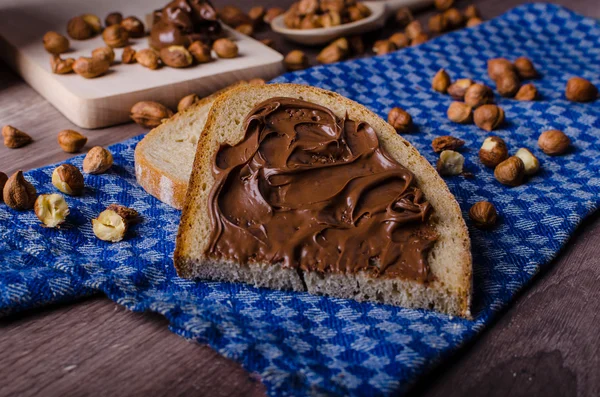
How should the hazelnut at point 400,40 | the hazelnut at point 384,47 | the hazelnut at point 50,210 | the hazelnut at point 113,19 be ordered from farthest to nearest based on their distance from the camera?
1. the hazelnut at point 400,40
2. the hazelnut at point 384,47
3. the hazelnut at point 113,19
4. the hazelnut at point 50,210

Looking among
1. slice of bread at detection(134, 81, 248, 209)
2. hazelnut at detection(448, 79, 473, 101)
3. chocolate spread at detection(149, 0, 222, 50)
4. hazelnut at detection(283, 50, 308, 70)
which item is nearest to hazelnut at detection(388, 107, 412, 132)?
hazelnut at detection(448, 79, 473, 101)

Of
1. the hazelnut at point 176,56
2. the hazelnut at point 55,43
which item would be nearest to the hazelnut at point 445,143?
the hazelnut at point 176,56

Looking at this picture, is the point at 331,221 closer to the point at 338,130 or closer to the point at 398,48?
the point at 338,130

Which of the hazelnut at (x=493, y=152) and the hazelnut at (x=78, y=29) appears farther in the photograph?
the hazelnut at (x=78, y=29)

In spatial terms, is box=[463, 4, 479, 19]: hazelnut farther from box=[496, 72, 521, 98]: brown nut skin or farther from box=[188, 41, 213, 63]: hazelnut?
box=[188, 41, 213, 63]: hazelnut

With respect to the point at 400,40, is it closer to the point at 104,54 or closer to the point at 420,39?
the point at 420,39

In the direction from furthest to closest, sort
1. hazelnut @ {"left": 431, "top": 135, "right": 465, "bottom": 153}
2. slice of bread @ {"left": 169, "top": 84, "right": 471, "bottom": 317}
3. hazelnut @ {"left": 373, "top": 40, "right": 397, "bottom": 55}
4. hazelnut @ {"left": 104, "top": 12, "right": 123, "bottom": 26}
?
1. hazelnut @ {"left": 373, "top": 40, "right": 397, "bottom": 55}
2. hazelnut @ {"left": 104, "top": 12, "right": 123, "bottom": 26}
3. hazelnut @ {"left": 431, "top": 135, "right": 465, "bottom": 153}
4. slice of bread @ {"left": 169, "top": 84, "right": 471, "bottom": 317}

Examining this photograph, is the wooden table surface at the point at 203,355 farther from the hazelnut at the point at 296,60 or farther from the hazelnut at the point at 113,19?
the hazelnut at the point at 113,19

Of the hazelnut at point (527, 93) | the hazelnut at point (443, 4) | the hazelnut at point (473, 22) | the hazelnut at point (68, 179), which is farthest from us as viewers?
the hazelnut at point (443, 4)
